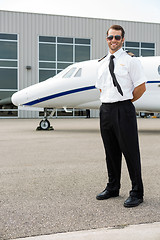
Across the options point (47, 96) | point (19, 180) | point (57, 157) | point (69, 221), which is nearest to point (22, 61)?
point (47, 96)

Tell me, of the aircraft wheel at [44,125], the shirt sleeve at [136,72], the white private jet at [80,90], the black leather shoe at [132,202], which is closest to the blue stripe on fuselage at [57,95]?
the white private jet at [80,90]

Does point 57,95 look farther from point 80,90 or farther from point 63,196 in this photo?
point 63,196

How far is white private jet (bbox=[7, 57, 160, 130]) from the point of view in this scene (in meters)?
11.5

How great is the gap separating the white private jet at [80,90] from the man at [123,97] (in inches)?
317

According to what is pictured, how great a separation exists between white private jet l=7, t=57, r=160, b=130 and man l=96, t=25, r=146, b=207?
317 inches

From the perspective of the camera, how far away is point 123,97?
11.1 feet

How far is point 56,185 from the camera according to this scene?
4.21 meters

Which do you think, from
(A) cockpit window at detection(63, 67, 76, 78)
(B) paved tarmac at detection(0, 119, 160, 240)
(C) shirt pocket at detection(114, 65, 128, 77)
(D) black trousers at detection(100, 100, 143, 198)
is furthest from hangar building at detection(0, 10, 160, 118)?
(C) shirt pocket at detection(114, 65, 128, 77)

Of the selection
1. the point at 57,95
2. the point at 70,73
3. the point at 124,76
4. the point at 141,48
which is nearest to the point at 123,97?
the point at 124,76

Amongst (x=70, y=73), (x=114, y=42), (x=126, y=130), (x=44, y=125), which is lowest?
(x=44, y=125)

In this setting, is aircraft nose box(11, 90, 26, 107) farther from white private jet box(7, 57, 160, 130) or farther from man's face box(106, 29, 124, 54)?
man's face box(106, 29, 124, 54)

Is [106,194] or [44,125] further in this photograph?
[44,125]

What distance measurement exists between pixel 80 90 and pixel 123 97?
27.3ft

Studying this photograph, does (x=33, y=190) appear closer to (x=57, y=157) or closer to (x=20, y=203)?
(x=20, y=203)
